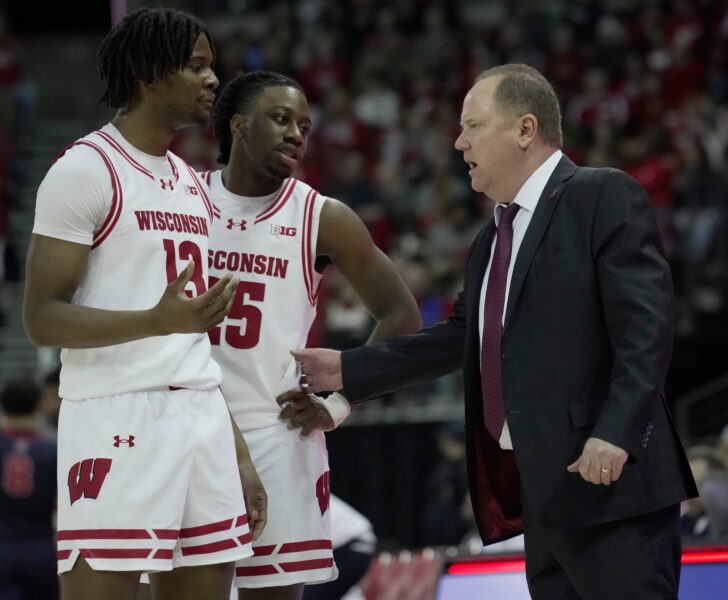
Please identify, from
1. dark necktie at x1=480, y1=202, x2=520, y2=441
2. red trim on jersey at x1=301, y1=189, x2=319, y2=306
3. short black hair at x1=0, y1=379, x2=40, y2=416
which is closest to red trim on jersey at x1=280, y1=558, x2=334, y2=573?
dark necktie at x1=480, y1=202, x2=520, y2=441

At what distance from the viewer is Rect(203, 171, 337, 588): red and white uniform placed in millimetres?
4043

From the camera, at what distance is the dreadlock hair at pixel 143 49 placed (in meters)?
3.54

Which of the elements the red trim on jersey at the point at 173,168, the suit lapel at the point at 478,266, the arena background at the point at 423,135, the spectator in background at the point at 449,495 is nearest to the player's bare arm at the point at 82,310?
the red trim on jersey at the point at 173,168

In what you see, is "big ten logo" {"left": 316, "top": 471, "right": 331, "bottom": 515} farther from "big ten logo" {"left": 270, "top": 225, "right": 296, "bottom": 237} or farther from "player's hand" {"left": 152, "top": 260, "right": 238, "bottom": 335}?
"player's hand" {"left": 152, "top": 260, "right": 238, "bottom": 335}

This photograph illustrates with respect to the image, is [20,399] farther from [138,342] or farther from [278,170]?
[138,342]

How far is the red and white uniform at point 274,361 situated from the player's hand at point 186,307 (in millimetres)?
831

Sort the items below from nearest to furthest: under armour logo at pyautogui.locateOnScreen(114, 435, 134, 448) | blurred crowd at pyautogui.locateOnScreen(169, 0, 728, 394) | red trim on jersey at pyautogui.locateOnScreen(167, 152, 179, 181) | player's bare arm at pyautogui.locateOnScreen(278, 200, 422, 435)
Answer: under armour logo at pyautogui.locateOnScreen(114, 435, 134, 448)
red trim on jersey at pyautogui.locateOnScreen(167, 152, 179, 181)
player's bare arm at pyautogui.locateOnScreen(278, 200, 422, 435)
blurred crowd at pyautogui.locateOnScreen(169, 0, 728, 394)

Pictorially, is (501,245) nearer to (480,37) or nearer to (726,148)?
(726,148)

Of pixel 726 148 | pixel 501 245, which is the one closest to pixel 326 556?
pixel 501 245

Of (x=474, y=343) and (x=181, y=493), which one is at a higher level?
(x=474, y=343)

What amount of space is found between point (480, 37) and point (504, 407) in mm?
12007

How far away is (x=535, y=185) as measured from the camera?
3793 mm

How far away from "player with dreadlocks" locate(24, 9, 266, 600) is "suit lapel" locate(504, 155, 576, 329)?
0.83 metres

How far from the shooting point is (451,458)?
9.47 m
